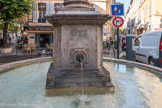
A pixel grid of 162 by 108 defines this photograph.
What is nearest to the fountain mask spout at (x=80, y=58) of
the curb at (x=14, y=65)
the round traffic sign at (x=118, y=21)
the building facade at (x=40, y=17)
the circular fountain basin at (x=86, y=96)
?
the circular fountain basin at (x=86, y=96)

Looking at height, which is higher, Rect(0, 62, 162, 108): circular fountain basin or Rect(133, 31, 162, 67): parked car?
Rect(133, 31, 162, 67): parked car

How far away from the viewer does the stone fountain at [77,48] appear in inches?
154

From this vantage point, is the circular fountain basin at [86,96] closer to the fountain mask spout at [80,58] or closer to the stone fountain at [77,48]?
the stone fountain at [77,48]

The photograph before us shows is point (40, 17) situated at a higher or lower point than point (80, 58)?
higher

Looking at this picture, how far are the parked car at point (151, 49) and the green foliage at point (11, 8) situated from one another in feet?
36.8

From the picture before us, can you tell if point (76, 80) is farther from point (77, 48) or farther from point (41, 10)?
point (41, 10)

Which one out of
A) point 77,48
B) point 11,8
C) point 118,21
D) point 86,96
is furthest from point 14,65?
point 11,8

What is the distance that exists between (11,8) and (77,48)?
44.6 feet

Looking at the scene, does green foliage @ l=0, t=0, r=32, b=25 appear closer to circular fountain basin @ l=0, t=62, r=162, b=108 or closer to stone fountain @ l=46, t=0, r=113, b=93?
circular fountain basin @ l=0, t=62, r=162, b=108

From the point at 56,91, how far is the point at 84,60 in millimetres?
1027

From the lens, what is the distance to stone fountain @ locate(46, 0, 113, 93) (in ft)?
12.8


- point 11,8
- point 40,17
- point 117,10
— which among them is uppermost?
point 40,17

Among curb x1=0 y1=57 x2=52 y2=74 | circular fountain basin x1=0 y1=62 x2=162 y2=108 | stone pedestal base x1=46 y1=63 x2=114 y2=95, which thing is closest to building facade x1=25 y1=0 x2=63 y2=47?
curb x1=0 y1=57 x2=52 y2=74

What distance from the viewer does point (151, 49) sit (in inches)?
311
